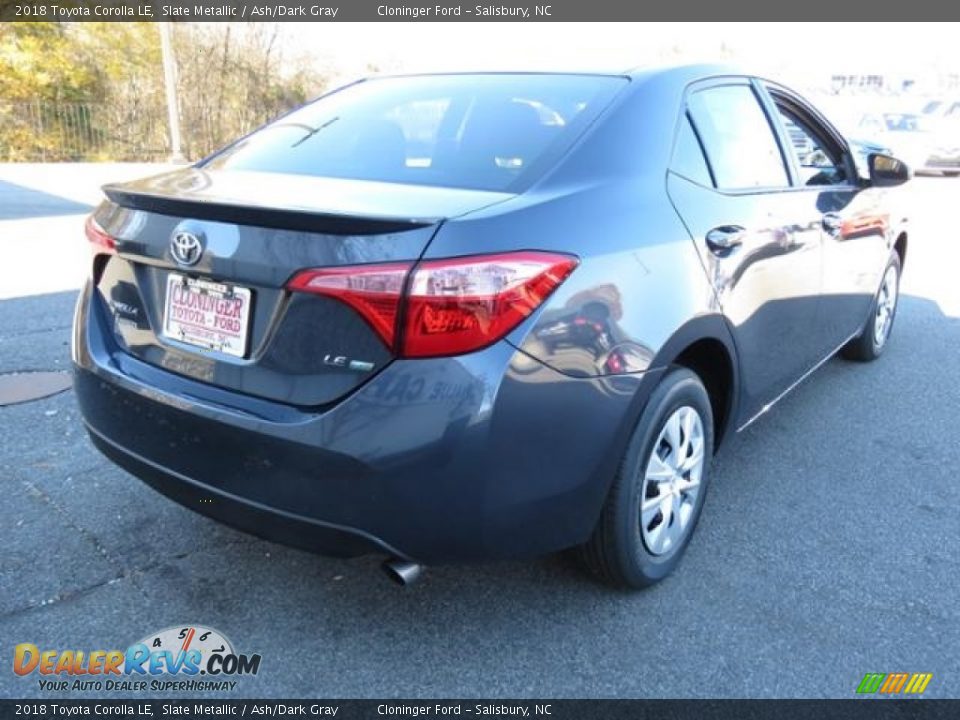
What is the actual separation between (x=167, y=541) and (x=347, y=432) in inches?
51.1

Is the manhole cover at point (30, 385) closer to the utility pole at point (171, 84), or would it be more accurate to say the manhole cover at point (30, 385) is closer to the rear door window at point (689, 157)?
the rear door window at point (689, 157)

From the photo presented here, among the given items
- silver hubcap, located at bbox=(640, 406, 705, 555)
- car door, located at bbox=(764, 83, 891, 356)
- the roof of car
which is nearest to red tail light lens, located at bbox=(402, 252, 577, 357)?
silver hubcap, located at bbox=(640, 406, 705, 555)

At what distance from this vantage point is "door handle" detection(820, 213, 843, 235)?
3508 millimetres

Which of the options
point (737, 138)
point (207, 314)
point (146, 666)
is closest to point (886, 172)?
point (737, 138)

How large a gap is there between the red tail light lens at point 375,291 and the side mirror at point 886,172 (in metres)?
3.23

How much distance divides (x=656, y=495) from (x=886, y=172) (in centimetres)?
257

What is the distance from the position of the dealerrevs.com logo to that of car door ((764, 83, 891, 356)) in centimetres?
274

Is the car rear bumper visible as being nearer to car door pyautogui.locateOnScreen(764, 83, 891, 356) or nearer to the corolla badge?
the corolla badge

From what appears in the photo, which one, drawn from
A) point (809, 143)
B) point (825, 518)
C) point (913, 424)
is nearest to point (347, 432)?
point (825, 518)

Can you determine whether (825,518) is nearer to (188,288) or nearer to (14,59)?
(188,288)

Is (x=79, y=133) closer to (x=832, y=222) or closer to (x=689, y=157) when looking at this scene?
(x=832, y=222)

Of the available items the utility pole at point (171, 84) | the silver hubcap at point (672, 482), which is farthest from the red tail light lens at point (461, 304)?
the utility pole at point (171, 84)

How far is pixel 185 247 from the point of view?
6.89ft

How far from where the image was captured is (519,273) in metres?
1.92
